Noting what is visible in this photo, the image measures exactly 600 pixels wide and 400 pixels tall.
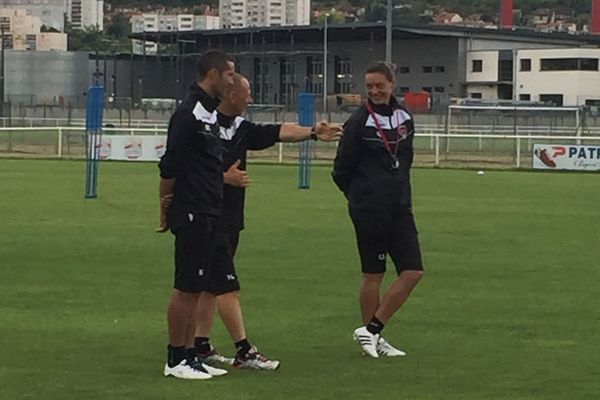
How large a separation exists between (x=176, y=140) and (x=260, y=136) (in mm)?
1124

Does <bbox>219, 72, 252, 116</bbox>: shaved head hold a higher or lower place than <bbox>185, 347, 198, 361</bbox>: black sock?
higher

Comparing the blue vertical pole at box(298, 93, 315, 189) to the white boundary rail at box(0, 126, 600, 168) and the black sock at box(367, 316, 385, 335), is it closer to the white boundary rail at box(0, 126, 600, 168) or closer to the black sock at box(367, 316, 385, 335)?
the white boundary rail at box(0, 126, 600, 168)

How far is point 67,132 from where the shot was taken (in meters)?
45.0

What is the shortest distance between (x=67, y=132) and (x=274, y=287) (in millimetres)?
32632

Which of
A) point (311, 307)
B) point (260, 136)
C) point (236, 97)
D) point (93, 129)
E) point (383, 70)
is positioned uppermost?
point (383, 70)

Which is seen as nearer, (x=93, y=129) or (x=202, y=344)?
(x=202, y=344)

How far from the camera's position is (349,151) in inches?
375

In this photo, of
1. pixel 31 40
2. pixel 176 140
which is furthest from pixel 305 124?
pixel 31 40

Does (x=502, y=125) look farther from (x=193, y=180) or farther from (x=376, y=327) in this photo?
(x=193, y=180)

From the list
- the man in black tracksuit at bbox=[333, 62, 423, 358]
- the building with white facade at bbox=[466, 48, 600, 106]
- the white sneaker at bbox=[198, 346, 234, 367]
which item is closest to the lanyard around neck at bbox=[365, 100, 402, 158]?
the man in black tracksuit at bbox=[333, 62, 423, 358]

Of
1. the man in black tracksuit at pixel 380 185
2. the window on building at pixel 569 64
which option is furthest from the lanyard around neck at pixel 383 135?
the window on building at pixel 569 64

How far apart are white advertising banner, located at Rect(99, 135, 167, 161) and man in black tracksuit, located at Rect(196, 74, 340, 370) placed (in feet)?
103

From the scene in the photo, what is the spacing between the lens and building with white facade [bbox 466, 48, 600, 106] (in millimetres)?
88562

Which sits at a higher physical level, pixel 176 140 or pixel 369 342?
pixel 176 140
